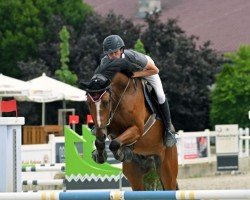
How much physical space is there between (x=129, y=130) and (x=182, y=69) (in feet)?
96.3

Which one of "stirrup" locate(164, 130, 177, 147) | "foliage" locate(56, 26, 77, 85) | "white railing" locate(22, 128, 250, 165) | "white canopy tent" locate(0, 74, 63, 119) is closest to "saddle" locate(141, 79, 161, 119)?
"stirrup" locate(164, 130, 177, 147)

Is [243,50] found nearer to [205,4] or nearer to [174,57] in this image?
[174,57]

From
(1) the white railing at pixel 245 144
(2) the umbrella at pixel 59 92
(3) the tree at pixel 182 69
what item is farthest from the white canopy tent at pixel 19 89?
(3) the tree at pixel 182 69

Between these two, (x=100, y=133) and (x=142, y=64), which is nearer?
(x=100, y=133)

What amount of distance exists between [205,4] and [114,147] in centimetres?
5088

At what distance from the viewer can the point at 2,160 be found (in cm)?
816

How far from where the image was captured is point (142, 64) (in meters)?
8.86

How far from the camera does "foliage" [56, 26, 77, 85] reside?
34.9m

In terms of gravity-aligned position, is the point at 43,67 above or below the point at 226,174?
above

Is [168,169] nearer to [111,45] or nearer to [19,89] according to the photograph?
[111,45]

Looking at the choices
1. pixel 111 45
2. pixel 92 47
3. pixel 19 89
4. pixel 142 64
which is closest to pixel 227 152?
pixel 19 89

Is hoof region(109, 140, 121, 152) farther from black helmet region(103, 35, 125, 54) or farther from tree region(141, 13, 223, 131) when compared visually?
tree region(141, 13, 223, 131)

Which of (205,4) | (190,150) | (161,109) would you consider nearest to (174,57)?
(190,150)

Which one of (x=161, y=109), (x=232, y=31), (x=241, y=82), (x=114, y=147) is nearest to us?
(x=114, y=147)
